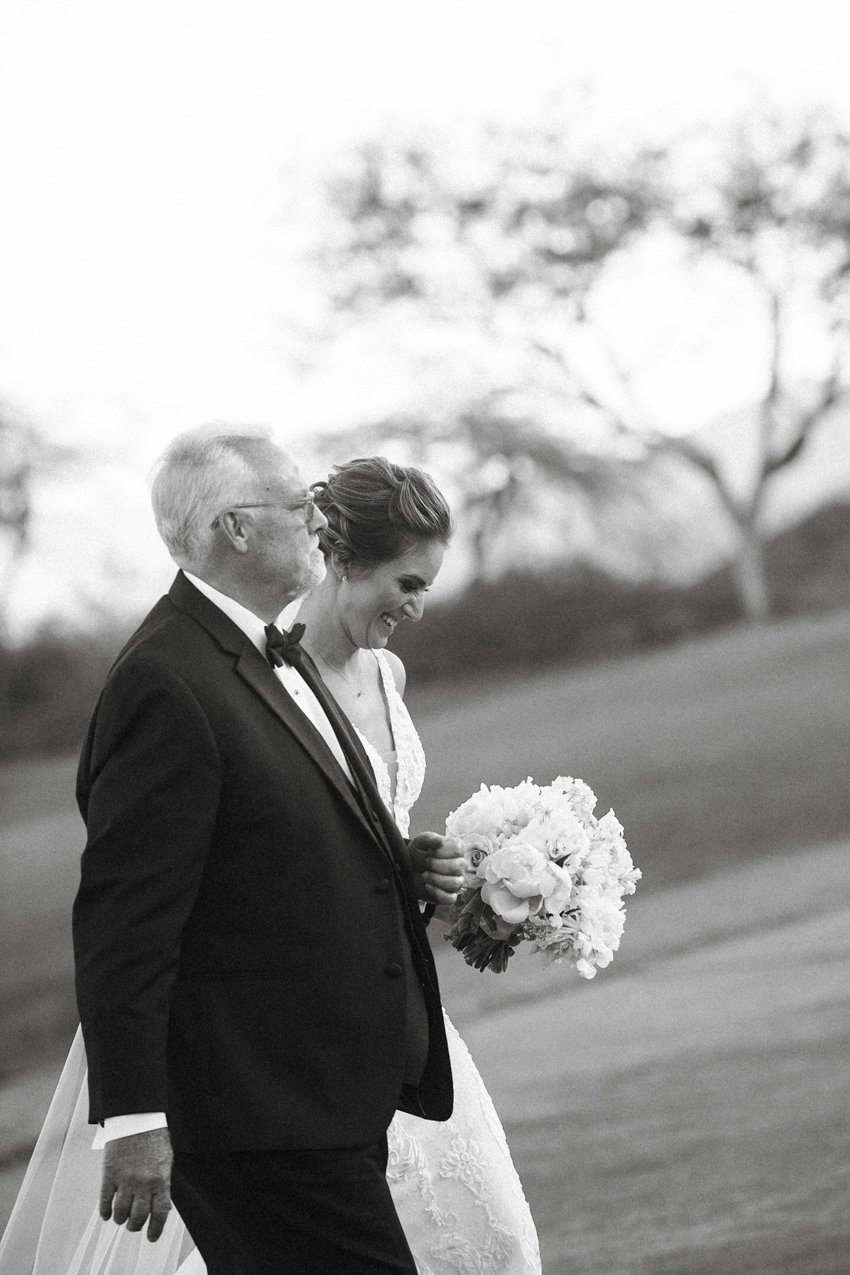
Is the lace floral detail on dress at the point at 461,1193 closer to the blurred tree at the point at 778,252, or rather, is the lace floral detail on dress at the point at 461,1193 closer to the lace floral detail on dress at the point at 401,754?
the lace floral detail on dress at the point at 401,754

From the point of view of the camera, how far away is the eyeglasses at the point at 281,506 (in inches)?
103

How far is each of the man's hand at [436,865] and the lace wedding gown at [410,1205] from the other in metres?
0.30

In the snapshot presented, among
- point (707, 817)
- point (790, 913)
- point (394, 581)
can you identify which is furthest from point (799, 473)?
point (394, 581)

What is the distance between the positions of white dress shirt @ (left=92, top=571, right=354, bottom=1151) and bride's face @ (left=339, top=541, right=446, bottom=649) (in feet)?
1.64

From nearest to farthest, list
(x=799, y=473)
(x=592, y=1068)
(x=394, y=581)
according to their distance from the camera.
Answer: (x=394, y=581), (x=592, y=1068), (x=799, y=473)

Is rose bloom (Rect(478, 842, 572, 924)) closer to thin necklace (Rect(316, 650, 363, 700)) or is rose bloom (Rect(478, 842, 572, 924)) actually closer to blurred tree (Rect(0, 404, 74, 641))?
thin necklace (Rect(316, 650, 363, 700))

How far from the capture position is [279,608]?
2.75 metres

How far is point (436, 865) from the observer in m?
2.97

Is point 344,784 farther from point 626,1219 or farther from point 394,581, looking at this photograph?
point 626,1219

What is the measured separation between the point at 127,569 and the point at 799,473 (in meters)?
5.78

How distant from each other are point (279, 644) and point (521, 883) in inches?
28.7

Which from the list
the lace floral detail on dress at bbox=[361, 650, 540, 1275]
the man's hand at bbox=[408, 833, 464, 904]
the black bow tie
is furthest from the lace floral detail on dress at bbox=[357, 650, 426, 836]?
the black bow tie

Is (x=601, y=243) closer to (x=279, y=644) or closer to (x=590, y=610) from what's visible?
(x=590, y=610)

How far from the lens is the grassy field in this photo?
4.97m
